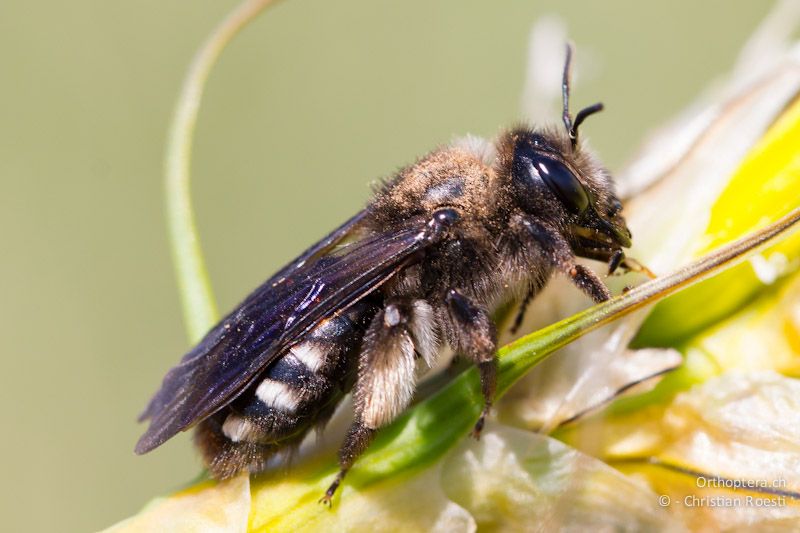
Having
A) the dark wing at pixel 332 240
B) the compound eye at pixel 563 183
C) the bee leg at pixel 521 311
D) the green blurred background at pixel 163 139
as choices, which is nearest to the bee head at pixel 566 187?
the compound eye at pixel 563 183

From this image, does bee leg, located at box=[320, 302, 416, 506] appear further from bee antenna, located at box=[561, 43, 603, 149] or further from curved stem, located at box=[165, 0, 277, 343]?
bee antenna, located at box=[561, 43, 603, 149]

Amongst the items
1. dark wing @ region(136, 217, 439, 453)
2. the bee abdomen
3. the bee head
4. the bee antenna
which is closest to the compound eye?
the bee head

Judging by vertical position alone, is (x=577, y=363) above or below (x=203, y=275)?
below

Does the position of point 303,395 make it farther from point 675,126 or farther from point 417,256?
point 675,126

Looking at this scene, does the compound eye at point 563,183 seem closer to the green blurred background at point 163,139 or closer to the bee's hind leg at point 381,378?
the bee's hind leg at point 381,378

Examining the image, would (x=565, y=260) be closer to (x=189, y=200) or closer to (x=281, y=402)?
(x=281, y=402)

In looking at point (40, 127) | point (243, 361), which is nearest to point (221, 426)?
A: point (243, 361)

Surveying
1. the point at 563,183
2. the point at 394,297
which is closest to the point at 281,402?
the point at 394,297
